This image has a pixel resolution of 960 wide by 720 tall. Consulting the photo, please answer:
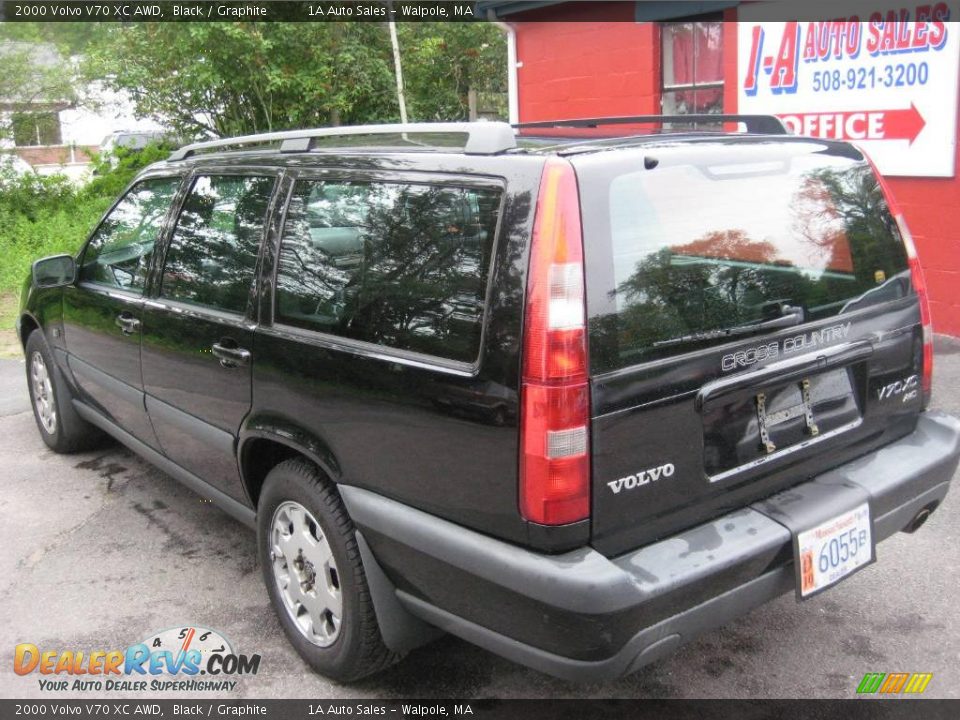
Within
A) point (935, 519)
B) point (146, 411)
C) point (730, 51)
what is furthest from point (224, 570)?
point (730, 51)

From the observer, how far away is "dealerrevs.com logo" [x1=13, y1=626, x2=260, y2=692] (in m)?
3.12

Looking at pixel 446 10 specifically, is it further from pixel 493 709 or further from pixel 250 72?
pixel 493 709

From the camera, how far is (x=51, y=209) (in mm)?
15195

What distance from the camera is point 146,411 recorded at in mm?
3961

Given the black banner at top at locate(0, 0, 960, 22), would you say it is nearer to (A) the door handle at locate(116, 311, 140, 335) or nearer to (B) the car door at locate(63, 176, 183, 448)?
(B) the car door at locate(63, 176, 183, 448)

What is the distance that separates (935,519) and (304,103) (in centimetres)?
1411

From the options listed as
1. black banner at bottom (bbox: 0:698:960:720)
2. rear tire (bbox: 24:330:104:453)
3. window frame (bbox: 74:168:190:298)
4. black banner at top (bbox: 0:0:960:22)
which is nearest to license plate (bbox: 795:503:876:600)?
black banner at bottom (bbox: 0:698:960:720)

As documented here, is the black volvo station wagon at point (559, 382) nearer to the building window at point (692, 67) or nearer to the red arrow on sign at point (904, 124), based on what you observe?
the red arrow on sign at point (904, 124)

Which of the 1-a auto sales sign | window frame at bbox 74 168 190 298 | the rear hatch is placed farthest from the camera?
the 1-a auto sales sign

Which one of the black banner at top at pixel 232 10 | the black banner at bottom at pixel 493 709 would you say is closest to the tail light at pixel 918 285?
the black banner at bottom at pixel 493 709

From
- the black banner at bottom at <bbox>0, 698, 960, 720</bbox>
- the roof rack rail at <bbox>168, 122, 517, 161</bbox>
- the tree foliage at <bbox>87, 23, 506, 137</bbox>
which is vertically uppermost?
the tree foliage at <bbox>87, 23, 506, 137</bbox>

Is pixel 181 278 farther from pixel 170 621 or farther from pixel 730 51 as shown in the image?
pixel 730 51

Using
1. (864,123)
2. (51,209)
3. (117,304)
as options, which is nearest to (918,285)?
(117,304)

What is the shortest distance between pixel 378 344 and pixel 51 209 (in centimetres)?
1449
